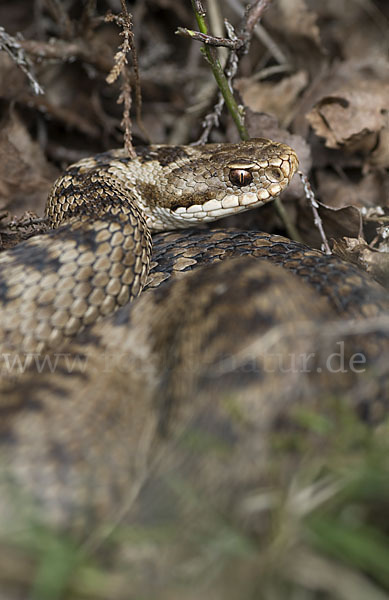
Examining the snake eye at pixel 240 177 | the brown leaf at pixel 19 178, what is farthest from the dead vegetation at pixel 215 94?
the snake eye at pixel 240 177

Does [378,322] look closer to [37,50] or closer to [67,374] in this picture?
[67,374]

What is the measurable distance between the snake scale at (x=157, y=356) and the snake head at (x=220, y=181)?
2 centimetres

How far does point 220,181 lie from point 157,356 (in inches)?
74.0

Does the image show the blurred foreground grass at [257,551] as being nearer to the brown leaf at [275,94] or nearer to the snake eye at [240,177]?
the snake eye at [240,177]

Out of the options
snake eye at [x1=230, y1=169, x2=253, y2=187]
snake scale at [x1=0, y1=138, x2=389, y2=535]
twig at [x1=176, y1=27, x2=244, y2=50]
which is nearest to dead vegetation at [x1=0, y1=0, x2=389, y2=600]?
snake scale at [x1=0, y1=138, x2=389, y2=535]

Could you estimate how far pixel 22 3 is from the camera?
6426 mm

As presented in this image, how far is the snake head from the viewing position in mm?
4445

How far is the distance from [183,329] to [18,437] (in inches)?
36.8

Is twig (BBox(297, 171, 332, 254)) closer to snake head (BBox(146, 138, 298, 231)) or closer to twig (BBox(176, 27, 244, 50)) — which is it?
snake head (BBox(146, 138, 298, 231))

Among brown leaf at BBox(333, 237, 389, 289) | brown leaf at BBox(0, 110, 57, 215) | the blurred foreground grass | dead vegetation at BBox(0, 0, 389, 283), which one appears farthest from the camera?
brown leaf at BBox(0, 110, 57, 215)

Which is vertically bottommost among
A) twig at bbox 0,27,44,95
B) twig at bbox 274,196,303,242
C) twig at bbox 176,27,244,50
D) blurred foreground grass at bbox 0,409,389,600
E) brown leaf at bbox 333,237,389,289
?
blurred foreground grass at bbox 0,409,389,600

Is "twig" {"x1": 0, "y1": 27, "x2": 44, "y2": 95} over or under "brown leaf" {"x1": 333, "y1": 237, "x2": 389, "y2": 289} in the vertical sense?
over

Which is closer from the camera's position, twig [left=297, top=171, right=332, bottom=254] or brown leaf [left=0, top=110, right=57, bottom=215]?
twig [left=297, top=171, right=332, bottom=254]

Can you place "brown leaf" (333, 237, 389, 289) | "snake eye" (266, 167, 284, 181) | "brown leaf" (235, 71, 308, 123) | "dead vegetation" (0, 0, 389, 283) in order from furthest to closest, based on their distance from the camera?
"brown leaf" (235, 71, 308, 123), "dead vegetation" (0, 0, 389, 283), "snake eye" (266, 167, 284, 181), "brown leaf" (333, 237, 389, 289)
